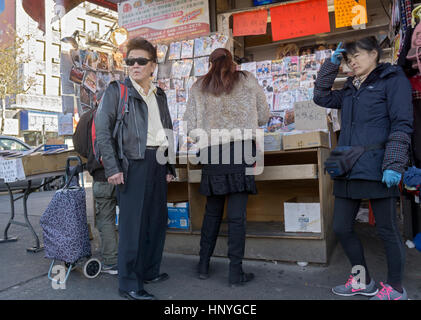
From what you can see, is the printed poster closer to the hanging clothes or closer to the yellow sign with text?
the yellow sign with text

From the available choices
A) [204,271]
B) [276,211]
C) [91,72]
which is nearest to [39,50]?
[91,72]

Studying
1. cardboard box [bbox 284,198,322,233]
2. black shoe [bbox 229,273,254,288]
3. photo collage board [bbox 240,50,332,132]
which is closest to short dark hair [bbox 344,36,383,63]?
cardboard box [bbox 284,198,322,233]

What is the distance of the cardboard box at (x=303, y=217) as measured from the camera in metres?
3.24

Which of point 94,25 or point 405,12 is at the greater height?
point 94,25

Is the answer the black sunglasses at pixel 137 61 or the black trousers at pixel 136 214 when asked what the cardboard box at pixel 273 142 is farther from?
the black sunglasses at pixel 137 61

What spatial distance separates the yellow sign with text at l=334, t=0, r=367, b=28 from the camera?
13.9 feet

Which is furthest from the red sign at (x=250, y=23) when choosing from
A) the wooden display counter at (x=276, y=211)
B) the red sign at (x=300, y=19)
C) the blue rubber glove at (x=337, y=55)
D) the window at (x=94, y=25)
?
the window at (x=94, y=25)

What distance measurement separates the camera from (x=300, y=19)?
15.1 ft

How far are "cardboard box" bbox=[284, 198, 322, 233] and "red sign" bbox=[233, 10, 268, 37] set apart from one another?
2.62 m

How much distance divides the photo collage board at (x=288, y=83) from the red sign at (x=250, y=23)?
0.58m

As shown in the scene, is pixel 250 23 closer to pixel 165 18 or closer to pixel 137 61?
pixel 165 18

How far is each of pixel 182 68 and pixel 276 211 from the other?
7.78ft
